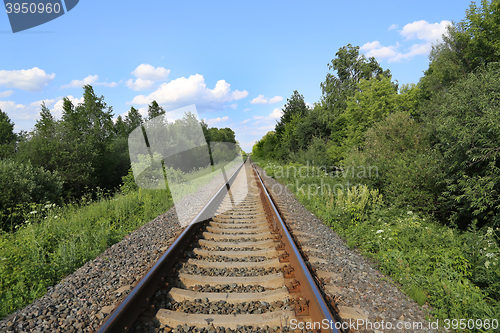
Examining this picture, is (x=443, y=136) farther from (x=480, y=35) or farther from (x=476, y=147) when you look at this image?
(x=480, y=35)

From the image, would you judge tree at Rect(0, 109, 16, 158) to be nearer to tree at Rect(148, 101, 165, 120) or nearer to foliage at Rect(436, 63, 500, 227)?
tree at Rect(148, 101, 165, 120)

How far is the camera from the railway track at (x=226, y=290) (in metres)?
2.33

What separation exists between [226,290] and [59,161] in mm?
23434

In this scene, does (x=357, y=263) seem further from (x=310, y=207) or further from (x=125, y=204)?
(x=125, y=204)

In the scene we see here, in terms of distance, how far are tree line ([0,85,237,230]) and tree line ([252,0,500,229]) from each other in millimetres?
10003

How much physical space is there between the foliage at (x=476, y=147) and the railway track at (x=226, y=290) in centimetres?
427

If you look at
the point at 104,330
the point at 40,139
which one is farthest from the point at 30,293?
the point at 40,139

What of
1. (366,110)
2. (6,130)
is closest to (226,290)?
(366,110)

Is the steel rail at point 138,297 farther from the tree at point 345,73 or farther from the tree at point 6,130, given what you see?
the tree at point 6,130

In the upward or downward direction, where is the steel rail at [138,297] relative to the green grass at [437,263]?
upward

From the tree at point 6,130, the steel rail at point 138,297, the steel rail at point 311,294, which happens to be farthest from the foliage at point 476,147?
the tree at point 6,130

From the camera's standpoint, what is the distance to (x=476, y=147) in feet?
16.5

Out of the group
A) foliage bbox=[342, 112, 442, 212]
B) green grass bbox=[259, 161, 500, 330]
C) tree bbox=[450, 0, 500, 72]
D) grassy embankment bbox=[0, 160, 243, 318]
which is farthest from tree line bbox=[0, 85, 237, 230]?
tree bbox=[450, 0, 500, 72]

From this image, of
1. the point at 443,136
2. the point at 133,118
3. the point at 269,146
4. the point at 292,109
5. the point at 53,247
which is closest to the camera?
the point at 53,247
